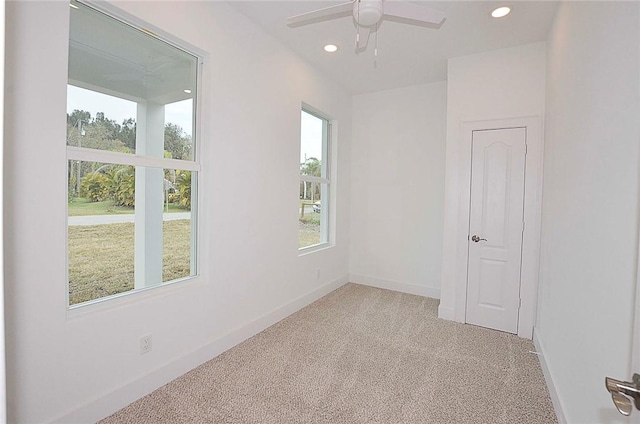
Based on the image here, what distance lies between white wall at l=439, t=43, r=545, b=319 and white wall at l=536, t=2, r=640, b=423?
2.23 ft

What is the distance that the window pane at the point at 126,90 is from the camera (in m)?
1.91

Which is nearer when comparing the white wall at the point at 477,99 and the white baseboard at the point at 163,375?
the white baseboard at the point at 163,375

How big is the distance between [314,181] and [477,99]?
210 cm

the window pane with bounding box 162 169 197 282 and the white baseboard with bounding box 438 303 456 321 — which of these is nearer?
the window pane with bounding box 162 169 197 282

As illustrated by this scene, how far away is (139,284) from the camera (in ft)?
7.51

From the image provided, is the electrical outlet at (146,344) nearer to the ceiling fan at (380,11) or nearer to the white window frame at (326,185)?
the ceiling fan at (380,11)

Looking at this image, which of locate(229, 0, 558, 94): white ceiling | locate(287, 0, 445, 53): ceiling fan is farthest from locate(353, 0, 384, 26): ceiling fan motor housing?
locate(229, 0, 558, 94): white ceiling

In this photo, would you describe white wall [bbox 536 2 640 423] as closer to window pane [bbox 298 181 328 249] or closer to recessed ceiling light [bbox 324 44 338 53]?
recessed ceiling light [bbox 324 44 338 53]

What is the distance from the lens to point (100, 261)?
207cm

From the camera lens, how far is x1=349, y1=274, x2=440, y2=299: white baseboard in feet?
14.5

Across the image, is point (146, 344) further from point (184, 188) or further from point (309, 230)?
point (309, 230)

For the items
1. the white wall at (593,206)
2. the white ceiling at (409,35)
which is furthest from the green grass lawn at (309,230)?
the white wall at (593,206)

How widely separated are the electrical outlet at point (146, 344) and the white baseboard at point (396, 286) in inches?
130

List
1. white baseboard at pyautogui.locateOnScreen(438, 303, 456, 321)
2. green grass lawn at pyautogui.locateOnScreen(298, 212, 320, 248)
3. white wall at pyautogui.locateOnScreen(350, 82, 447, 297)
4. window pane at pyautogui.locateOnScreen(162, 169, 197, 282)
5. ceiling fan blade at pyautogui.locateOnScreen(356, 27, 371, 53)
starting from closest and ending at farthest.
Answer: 1. window pane at pyautogui.locateOnScreen(162, 169, 197, 282)
2. ceiling fan blade at pyautogui.locateOnScreen(356, 27, 371, 53)
3. white baseboard at pyautogui.locateOnScreen(438, 303, 456, 321)
4. green grass lawn at pyautogui.locateOnScreen(298, 212, 320, 248)
5. white wall at pyautogui.locateOnScreen(350, 82, 447, 297)
